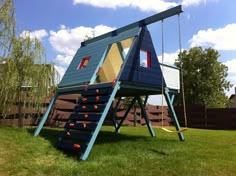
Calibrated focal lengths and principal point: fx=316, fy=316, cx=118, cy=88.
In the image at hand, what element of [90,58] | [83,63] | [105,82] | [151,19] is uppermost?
[151,19]

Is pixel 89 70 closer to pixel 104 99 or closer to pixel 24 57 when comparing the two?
pixel 104 99

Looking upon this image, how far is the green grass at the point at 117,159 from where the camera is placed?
21.4ft

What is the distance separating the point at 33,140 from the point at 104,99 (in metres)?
2.51

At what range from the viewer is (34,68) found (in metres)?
12.2

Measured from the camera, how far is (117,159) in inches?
293

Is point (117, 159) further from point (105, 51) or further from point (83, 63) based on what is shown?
point (83, 63)

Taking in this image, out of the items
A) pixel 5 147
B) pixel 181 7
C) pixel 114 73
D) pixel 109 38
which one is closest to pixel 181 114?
pixel 114 73

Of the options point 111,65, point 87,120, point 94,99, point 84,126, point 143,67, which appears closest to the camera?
point 84,126

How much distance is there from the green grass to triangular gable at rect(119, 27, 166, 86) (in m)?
2.00

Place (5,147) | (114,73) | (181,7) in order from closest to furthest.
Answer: (5,147), (181,7), (114,73)

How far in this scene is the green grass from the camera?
6.53 metres

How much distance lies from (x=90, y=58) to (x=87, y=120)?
3.26 metres

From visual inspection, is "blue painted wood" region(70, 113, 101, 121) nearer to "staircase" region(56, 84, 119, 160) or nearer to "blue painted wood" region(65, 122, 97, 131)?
"staircase" region(56, 84, 119, 160)

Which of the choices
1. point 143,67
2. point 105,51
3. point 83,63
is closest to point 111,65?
point 83,63
